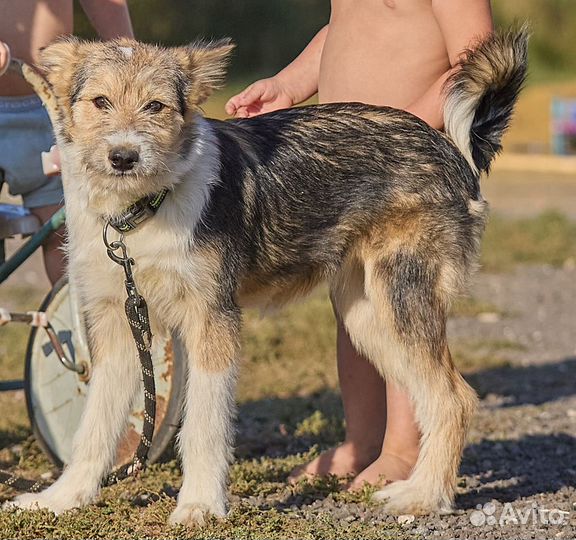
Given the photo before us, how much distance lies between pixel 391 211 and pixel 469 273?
41cm

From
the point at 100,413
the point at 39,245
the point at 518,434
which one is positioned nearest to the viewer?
the point at 100,413

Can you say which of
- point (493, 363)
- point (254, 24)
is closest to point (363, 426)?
point (493, 363)

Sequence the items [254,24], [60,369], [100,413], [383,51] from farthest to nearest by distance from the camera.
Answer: [254,24] < [60,369] < [383,51] < [100,413]

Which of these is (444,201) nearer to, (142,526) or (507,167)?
(142,526)

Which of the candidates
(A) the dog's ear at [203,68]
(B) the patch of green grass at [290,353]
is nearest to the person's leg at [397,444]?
(A) the dog's ear at [203,68]

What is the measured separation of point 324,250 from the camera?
→ 452cm

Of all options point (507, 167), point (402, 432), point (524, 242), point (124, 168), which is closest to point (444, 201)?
point (402, 432)

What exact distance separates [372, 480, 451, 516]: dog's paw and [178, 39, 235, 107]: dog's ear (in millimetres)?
1650

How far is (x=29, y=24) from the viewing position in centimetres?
502

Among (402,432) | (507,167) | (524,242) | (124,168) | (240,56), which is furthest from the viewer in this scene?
(240,56)

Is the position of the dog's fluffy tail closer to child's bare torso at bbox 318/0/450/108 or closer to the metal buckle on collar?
child's bare torso at bbox 318/0/450/108

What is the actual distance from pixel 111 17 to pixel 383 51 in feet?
4.27

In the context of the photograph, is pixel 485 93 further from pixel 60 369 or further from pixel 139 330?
pixel 60 369

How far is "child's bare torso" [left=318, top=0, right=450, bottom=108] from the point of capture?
4.68m
